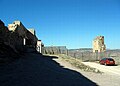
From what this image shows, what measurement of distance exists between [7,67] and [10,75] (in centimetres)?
252

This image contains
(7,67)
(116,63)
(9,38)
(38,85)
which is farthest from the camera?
(116,63)

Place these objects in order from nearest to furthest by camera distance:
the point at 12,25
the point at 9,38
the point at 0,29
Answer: the point at 0,29, the point at 9,38, the point at 12,25

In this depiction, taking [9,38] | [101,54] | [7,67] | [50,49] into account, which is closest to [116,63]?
[101,54]

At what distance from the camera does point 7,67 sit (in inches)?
674

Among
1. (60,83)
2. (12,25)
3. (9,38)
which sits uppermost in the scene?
(12,25)

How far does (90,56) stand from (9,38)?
102ft

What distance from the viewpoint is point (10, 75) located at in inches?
579

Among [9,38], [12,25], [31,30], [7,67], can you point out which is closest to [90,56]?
[31,30]

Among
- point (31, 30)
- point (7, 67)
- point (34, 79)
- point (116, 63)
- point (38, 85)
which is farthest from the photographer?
point (31, 30)

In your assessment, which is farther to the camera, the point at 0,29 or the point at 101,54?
the point at 101,54

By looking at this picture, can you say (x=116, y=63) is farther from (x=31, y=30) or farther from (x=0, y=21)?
(x=0, y=21)

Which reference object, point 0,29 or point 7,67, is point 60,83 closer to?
point 7,67

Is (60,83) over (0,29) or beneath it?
beneath

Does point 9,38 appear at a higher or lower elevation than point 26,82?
higher
